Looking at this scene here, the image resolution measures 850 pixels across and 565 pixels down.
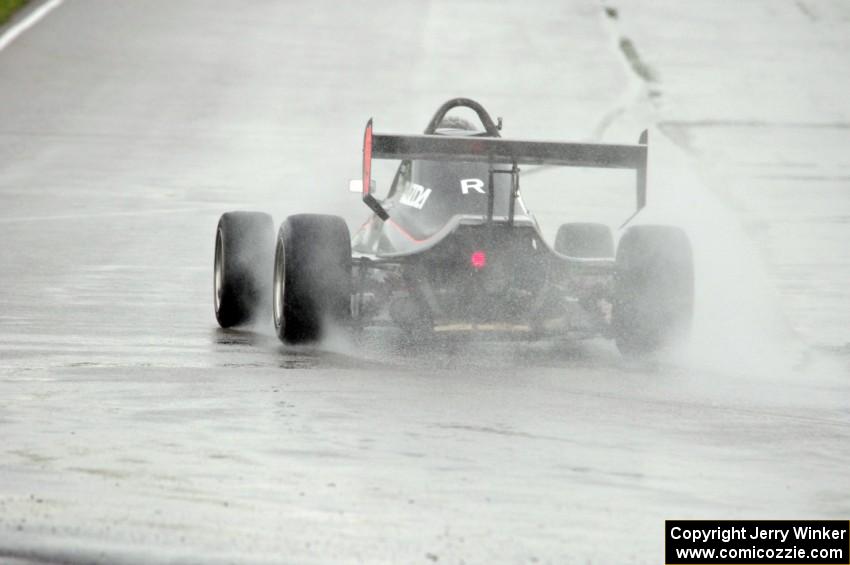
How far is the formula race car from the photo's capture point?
11.6 metres

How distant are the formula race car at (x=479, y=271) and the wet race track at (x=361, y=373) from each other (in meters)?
0.24

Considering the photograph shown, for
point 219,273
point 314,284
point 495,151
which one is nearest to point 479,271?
point 495,151

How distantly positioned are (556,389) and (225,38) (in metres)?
28.6

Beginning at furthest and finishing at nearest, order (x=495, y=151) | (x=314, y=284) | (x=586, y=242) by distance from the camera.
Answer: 1. (x=586, y=242)
2. (x=495, y=151)
3. (x=314, y=284)

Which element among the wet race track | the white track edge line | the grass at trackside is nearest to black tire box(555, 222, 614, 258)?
the wet race track

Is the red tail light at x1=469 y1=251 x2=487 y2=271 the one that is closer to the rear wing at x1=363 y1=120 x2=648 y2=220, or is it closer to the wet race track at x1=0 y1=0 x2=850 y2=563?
the wet race track at x1=0 y1=0 x2=850 y2=563

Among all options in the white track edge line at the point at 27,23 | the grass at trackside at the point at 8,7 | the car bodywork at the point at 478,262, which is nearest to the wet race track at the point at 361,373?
the car bodywork at the point at 478,262

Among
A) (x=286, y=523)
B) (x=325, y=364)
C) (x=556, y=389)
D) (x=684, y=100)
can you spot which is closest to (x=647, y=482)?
(x=286, y=523)

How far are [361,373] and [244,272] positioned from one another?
2.57 meters

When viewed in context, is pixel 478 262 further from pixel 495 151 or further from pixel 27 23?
pixel 27 23

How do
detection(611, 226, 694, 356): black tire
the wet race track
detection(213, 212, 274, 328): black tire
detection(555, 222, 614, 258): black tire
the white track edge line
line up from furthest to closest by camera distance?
the white track edge line < detection(555, 222, 614, 258): black tire < detection(213, 212, 274, 328): black tire < detection(611, 226, 694, 356): black tire < the wet race track

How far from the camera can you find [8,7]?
41.8m

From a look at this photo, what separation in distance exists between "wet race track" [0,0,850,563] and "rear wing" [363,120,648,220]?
1.14 meters

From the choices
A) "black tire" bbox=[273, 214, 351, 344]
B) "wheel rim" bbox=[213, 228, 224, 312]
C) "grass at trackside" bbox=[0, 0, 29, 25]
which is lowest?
"grass at trackside" bbox=[0, 0, 29, 25]
